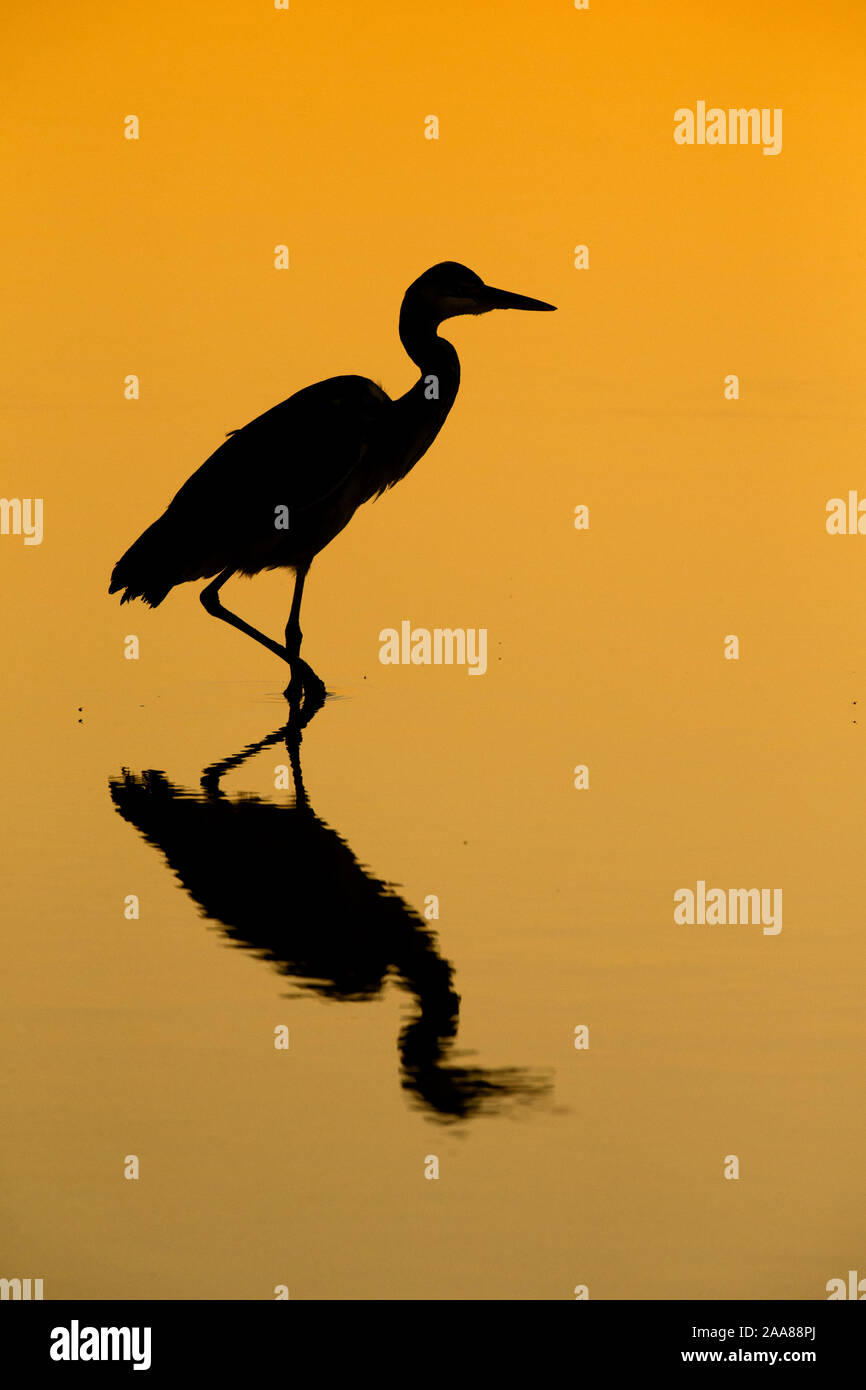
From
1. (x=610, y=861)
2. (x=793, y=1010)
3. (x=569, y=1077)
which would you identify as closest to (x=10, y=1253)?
(x=569, y=1077)

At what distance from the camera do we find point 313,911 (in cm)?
551

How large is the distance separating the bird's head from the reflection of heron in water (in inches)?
154

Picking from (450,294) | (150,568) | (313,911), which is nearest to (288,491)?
(150,568)

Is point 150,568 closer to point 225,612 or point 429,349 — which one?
point 225,612

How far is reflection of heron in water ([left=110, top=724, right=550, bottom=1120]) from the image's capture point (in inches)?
167

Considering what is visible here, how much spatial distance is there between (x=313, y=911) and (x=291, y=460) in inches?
179

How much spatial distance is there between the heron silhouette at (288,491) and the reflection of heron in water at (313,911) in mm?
2317

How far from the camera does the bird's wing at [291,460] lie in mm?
9617

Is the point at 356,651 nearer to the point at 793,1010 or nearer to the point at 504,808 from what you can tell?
the point at 504,808

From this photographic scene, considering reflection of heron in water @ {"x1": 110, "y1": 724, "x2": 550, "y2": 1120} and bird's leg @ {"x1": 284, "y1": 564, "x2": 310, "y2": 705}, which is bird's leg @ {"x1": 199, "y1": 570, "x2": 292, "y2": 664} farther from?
reflection of heron in water @ {"x1": 110, "y1": 724, "x2": 550, "y2": 1120}

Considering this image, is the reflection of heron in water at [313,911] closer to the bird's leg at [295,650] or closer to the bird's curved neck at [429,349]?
the bird's leg at [295,650]

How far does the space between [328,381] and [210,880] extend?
15.0 ft

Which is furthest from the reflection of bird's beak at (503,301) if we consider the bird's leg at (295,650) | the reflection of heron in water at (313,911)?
the reflection of heron in water at (313,911)

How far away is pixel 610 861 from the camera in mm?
6176
